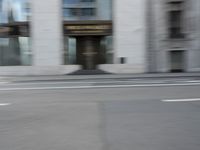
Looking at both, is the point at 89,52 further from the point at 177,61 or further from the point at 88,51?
the point at 177,61

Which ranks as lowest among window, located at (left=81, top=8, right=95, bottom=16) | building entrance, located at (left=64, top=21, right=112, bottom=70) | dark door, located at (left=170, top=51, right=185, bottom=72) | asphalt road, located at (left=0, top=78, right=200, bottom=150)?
asphalt road, located at (left=0, top=78, right=200, bottom=150)

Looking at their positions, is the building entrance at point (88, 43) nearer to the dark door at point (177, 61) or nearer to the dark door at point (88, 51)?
the dark door at point (88, 51)

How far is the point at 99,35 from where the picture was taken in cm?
2617

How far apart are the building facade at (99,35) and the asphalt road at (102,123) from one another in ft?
46.2

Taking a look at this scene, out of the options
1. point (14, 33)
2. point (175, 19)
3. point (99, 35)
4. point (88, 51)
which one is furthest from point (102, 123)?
point (175, 19)

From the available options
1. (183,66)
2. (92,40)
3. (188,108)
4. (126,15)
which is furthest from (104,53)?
(188,108)

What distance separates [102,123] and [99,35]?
18766 mm

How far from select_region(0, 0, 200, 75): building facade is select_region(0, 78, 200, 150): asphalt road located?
1408cm

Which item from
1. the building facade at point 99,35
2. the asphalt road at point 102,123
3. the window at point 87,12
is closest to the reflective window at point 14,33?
the building facade at point 99,35

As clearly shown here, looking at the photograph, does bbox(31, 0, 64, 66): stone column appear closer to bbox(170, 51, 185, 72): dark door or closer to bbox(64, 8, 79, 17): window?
bbox(64, 8, 79, 17): window

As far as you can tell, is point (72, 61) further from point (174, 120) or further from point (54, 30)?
point (174, 120)

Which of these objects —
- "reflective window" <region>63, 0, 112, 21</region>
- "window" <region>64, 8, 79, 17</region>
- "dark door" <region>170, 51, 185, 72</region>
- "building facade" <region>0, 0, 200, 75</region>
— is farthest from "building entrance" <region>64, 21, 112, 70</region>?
"dark door" <region>170, 51, 185, 72</region>

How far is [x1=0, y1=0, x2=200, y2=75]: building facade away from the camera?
2578cm

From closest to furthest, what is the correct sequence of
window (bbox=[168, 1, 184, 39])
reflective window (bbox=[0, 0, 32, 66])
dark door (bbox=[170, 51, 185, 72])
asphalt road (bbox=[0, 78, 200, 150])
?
asphalt road (bbox=[0, 78, 200, 150]) < reflective window (bbox=[0, 0, 32, 66]) < window (bbox=[168, 1, 184, 39]) < dark door (bbox=[170, 51, 185, 72])
